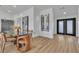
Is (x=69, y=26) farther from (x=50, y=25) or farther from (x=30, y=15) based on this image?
(x=30, y=15)

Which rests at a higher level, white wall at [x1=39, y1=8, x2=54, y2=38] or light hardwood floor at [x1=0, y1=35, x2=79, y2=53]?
white wall at [x1=39, y1=8, x2=54, y2=38]

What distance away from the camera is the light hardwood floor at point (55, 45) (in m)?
2.09

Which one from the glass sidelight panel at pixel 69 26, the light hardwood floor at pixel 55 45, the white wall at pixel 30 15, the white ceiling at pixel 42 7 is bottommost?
the light hardwood floor at pixel 55 45

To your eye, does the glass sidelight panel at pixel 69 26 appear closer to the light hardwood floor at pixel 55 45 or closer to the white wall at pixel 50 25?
the light hardwood floor at pixel 55 45

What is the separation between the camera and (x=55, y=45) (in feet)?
7.03

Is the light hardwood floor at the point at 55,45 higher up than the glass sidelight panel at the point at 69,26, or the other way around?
the glass sidelight panel at the point at 69,26

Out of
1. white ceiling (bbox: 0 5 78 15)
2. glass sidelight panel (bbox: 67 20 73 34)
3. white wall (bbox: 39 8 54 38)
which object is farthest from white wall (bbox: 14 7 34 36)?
glass sidelight panel (bbox: 67 20 73 34)

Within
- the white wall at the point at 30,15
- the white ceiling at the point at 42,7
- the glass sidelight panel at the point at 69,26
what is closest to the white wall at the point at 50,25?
the white ceiling at the point at 42,7

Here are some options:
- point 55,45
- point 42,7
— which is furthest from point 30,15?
point 55,45

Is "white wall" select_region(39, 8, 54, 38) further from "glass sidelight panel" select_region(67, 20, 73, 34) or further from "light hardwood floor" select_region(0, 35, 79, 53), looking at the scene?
"glass sidelight panel" select_region(67, 20, 73, 34)

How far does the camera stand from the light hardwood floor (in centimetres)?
209
